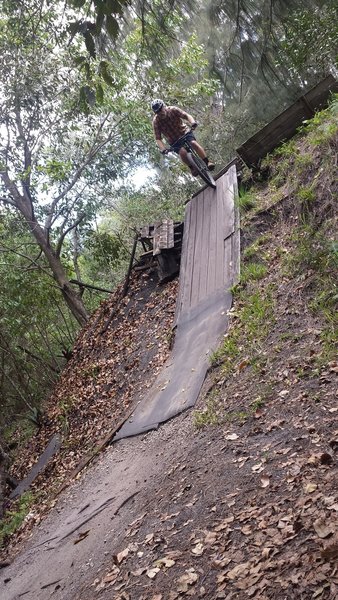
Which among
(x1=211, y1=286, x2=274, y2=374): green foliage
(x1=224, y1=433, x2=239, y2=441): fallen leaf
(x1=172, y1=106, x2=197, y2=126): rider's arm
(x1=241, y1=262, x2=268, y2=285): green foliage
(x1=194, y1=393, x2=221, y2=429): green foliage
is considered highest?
(x1=172, y1=106, x2=197, y2=126): rider's arm

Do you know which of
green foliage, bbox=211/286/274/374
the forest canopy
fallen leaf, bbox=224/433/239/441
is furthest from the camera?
the forest canopy

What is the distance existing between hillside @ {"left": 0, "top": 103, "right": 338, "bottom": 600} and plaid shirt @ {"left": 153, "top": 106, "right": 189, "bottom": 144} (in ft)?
5.62

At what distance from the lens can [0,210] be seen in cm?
1393

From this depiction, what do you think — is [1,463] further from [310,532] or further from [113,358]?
[310,532]

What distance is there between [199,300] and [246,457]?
11.9 ft

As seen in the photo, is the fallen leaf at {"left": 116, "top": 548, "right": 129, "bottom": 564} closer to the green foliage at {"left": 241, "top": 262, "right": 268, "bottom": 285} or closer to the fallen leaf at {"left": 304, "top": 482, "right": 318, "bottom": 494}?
the fallen leaf at {"left": 304, "top": 482, "right": 318, "bottom": 494}

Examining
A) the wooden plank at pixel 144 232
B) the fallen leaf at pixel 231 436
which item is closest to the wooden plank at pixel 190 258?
the wooden plank at pixel 144 232

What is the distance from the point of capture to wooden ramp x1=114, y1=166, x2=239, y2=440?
6004mm

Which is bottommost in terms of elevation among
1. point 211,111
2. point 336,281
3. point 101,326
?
point 336,281

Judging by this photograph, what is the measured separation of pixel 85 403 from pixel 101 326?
2140 mm

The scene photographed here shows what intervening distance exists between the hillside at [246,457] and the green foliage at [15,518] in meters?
0.16

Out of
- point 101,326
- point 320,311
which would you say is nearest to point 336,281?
point 320,311

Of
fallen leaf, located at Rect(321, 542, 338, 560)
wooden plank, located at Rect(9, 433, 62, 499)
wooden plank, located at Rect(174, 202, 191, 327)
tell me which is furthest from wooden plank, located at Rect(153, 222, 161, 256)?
fallen leaf, located at Rect(321, 542, 338, 560)

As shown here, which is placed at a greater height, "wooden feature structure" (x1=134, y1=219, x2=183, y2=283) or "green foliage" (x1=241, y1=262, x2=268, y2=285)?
"wooden feature structure" (x1=134, y1=219, x2=183, y2=283)
